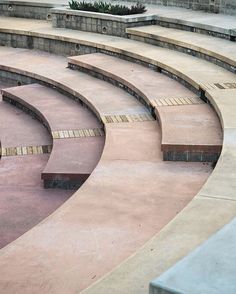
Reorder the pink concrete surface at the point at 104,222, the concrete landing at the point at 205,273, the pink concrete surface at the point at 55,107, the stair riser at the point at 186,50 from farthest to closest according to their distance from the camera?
the stair riser at the point at 186,50 < the pink concrete surface at the point at 55,107 < the pink concrete surface at the point at 104,222 < the concrete landing at the point at 205,273

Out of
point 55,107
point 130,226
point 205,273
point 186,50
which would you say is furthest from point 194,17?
point 205,273

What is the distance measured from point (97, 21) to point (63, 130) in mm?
4255

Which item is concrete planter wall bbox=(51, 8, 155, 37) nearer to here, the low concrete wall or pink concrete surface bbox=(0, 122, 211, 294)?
the low concrete wall

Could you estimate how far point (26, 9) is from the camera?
1254cm

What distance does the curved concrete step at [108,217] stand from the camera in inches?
143

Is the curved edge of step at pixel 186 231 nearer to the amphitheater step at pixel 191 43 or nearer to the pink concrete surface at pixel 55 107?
the pink concrete surface at pixel 55 107

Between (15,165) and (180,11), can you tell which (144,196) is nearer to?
(15,165)

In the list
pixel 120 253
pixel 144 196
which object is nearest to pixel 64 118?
pixel 144 196

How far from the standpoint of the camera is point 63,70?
370 inches

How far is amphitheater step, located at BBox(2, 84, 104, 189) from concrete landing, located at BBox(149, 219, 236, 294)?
2967mm

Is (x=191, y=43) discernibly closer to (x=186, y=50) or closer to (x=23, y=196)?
(x=186, y=50)

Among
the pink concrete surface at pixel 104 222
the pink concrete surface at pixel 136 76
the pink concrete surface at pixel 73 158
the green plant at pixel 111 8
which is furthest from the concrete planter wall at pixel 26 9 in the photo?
the pink concrete surface at pixel 104 222

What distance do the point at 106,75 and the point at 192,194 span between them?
4.09 m

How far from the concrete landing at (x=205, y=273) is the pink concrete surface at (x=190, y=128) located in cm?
261
